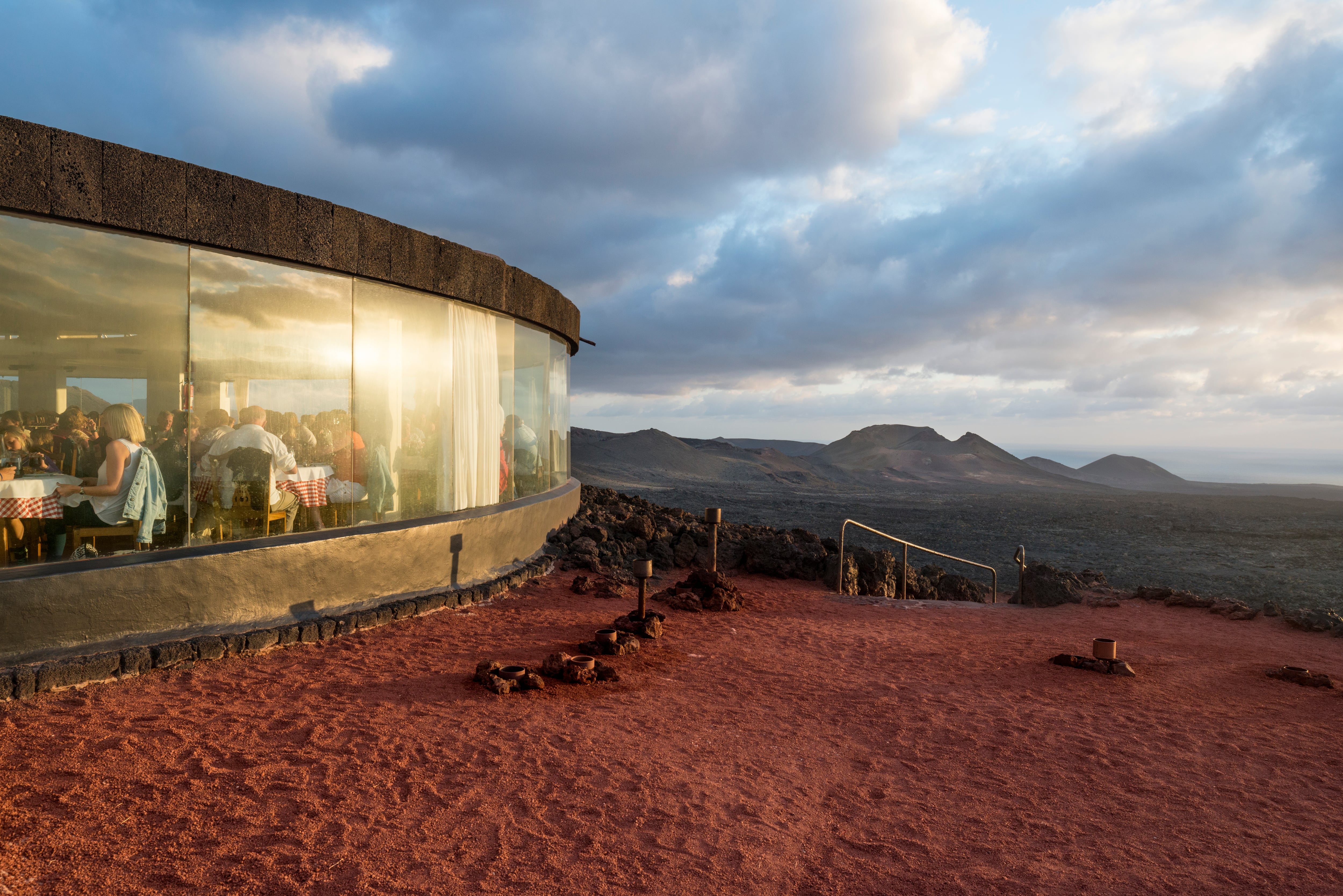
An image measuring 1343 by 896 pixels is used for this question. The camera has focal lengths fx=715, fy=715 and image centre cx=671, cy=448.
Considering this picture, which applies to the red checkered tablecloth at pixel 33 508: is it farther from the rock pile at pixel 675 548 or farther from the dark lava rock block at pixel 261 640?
the rock pile at pixel 675 548

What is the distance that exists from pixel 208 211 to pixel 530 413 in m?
5.53

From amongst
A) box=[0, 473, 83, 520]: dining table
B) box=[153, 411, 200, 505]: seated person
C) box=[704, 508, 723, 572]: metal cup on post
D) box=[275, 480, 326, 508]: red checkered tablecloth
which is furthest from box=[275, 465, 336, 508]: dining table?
box=[704, 508, 723, 572]: metal cup on post

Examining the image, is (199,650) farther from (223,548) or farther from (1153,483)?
(1153,483)

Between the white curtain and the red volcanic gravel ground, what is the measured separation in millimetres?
2561

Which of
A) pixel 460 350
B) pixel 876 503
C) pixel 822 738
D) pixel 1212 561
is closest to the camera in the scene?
pixel 822 738

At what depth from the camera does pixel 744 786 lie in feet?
13.5

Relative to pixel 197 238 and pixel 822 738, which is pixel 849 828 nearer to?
pixel 822 738

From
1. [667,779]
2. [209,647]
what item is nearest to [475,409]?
[209,647]

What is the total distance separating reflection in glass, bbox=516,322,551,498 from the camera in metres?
10.4

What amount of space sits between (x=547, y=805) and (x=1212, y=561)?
85.2ft

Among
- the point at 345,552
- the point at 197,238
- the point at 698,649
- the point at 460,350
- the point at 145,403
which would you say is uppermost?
the point at 197,238

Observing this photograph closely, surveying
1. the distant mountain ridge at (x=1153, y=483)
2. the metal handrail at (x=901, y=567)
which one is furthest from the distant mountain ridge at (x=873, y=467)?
the metal handrail at (x=901, y=567)

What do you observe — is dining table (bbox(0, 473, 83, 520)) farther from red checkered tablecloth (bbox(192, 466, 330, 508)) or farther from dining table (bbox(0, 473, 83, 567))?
red checkered tablecloth (bbox(192, 466, 330, 508))

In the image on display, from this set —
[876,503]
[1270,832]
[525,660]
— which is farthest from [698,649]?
[876,503]
